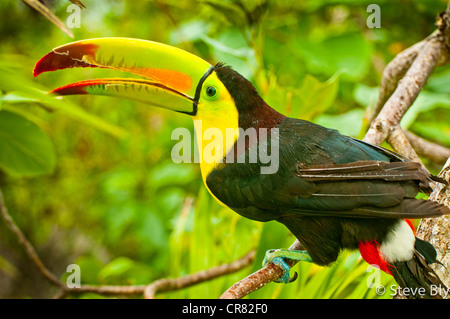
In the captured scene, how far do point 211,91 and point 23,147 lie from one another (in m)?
0.74

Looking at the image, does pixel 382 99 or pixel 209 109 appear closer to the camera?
pixel 209 109

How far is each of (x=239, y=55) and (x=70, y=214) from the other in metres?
2.12

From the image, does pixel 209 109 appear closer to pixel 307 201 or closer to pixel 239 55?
pixel 307 201

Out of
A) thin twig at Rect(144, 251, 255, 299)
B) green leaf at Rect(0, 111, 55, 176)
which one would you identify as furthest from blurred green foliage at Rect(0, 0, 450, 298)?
thin twig at Rect(144, 251, 255, 299)

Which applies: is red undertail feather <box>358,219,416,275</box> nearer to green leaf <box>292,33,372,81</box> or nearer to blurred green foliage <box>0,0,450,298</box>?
blurred green foliage <box>0,0,450,298</box>

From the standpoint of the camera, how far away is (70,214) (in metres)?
3.44

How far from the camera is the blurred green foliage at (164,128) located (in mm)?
1668

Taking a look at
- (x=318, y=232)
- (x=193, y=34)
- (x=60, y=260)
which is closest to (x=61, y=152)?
(x=60, y=260)

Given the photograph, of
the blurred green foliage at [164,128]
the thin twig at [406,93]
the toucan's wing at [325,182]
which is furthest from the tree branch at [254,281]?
the thin twig at [406,93]

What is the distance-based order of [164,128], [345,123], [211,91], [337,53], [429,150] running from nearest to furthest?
[211,91] → [429,150] → [345,123] → [337,53] → [164,128]

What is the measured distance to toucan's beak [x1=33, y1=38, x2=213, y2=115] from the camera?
4.40 ft

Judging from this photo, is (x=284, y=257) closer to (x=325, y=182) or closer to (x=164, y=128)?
(x=325, y=182)

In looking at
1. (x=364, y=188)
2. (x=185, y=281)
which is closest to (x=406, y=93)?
(x=364, y=188)

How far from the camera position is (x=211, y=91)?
135 cm
